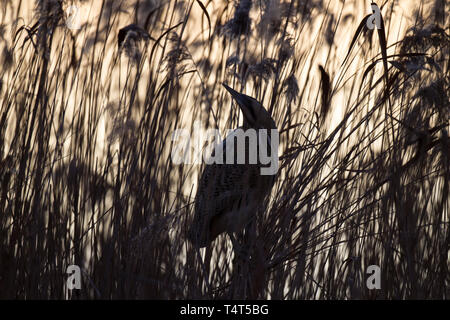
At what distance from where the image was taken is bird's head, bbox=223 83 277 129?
2.30 m

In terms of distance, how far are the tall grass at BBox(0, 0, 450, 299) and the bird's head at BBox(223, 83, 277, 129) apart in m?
0.04

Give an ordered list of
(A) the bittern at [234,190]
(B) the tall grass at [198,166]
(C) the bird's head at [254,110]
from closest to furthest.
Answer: (B) the tall grass at [198,166]
(A) the bittern at [234,190]
(C) the bird's head at [254,110]

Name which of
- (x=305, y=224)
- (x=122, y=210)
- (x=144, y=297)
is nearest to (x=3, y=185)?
(x=122, y=210)

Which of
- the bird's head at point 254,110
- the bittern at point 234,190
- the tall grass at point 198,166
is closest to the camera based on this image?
the tall grass at point 198,166

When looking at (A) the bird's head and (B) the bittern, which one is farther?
(A) the bird's head

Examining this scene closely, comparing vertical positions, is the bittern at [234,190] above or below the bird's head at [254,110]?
below

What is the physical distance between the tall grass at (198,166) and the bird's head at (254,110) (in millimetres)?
41

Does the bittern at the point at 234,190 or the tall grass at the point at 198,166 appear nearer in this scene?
the tall grass at the point at 198,166

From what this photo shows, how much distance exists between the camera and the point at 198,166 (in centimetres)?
247

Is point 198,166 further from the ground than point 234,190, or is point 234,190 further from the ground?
point 198,166

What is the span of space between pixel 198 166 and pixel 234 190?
0.27m

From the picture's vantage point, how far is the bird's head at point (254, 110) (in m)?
2.30

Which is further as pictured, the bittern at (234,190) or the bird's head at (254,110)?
the bird's head at (254,110)
